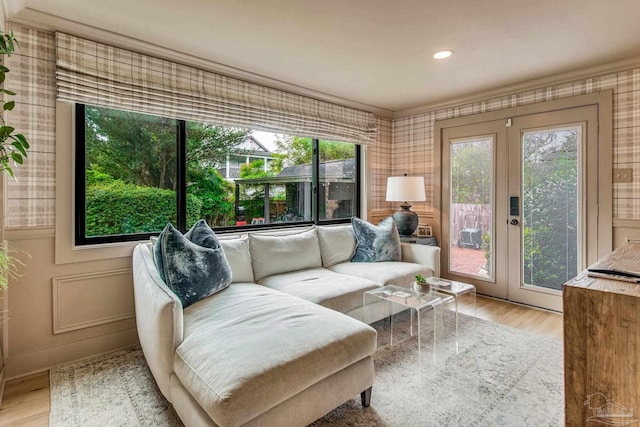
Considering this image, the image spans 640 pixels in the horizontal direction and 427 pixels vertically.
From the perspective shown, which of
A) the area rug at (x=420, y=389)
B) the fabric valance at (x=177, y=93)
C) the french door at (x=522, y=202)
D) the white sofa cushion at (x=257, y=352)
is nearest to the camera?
the white sofa cushion at (x=257, y=352)

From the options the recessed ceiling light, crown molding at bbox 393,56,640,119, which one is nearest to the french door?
crown molding at bbox 393,56,640,119

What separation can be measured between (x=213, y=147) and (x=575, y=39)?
119 inches

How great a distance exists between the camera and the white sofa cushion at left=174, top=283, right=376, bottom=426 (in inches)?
49.8

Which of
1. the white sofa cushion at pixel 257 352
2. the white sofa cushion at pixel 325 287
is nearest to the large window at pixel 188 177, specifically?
the white sofa cushion at pixel 325 287

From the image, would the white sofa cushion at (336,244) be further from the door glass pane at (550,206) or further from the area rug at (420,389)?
the door glass pane at (550,206)

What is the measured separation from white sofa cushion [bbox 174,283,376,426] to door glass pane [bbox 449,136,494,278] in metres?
2.56

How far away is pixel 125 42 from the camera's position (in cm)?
236

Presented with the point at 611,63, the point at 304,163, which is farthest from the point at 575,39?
the point at 304,163

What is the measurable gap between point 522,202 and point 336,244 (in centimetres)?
198

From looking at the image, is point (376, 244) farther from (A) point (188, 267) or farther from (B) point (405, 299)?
(A) point (188, 267)

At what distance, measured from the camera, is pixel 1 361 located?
2.00 m

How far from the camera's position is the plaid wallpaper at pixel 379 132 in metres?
2.10

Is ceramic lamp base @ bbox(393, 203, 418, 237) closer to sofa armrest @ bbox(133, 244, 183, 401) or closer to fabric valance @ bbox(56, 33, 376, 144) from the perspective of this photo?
fabric valance @ bbox(56, 33, 376, 144)

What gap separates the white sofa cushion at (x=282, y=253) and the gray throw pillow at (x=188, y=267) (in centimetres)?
51
